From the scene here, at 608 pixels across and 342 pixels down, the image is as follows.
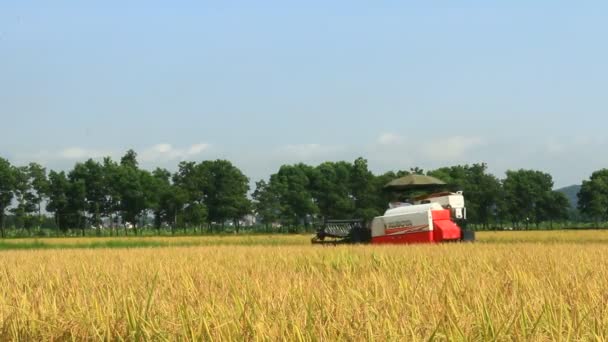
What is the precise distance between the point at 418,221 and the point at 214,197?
2753 inches

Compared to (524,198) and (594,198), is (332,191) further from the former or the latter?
(594,198)

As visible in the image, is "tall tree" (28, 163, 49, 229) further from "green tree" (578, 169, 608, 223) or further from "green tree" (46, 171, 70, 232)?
"green tree" (578, 169, 608, 223)

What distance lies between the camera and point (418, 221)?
1883 centimetres

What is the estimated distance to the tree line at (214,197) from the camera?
80062 mm

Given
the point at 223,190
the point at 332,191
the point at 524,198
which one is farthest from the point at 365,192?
the point at 524,198

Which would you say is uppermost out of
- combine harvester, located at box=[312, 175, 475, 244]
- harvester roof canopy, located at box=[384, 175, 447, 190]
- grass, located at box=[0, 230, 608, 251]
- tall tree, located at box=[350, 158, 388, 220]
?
tall tree, located at box=[350, 158, 388, 220]

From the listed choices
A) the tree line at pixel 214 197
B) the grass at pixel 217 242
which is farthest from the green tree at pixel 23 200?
the grass at pixel 217 242

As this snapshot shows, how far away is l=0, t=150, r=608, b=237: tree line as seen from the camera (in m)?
80.1

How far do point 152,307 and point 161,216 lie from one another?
85929mm

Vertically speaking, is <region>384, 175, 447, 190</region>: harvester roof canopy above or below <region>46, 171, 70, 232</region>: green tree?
below

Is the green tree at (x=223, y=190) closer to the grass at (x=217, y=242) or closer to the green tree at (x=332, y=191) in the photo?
the green tree at (x=332, y=191)

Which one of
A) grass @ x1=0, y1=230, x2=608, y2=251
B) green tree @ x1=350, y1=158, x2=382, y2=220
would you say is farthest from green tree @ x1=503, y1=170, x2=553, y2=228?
grass @ x1=0, y1=230, x2=608, y2=251

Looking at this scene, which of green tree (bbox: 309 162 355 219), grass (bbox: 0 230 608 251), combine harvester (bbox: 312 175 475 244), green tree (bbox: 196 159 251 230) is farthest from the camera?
green tree (bbox: 196 159 251 230)

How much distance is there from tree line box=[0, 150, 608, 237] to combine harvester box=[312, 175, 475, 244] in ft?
180
